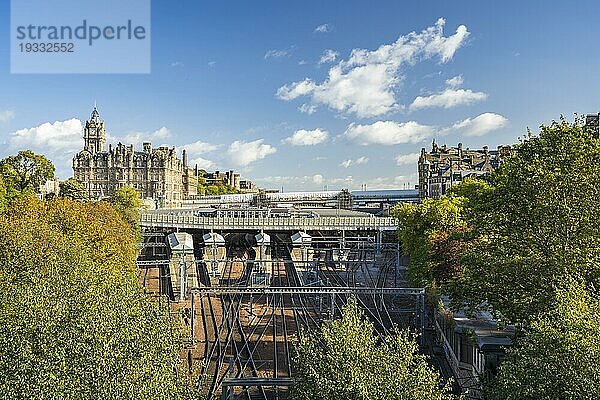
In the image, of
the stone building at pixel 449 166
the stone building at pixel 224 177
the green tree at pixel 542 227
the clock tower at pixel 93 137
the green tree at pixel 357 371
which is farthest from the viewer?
the stone building at pixel 224 177

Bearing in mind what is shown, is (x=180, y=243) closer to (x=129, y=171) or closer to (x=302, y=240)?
(x=302, y=240)

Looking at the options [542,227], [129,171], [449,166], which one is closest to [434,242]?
[542,227]

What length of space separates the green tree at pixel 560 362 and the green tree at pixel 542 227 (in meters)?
3.05

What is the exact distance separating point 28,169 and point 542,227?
4454 centimetres

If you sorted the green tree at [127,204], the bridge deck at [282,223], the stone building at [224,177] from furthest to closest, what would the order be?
1. the stone building at [224,177]
2. the bridge deck at [282,223]
3. the green tree at [127,204]

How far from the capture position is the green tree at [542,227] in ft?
45.1

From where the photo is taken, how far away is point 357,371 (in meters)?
8.80

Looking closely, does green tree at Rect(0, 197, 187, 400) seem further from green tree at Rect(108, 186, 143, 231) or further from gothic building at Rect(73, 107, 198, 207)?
gothic building at Rect(73, 107, 198, 207)

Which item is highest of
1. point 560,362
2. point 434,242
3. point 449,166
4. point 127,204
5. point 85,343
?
point 449,166

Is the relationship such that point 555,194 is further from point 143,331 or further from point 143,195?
point 143,195

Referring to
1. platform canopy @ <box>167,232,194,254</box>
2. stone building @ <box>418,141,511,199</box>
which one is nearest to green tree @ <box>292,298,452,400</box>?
platform canopy @ <box>167,232,194,254</box>

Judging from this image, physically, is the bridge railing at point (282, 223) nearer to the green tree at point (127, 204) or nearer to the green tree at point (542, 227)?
the green tree at point (127, 204)

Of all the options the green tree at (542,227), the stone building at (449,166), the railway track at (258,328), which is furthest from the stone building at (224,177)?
the green tree at (542,227)

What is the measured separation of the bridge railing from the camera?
48.2 m
